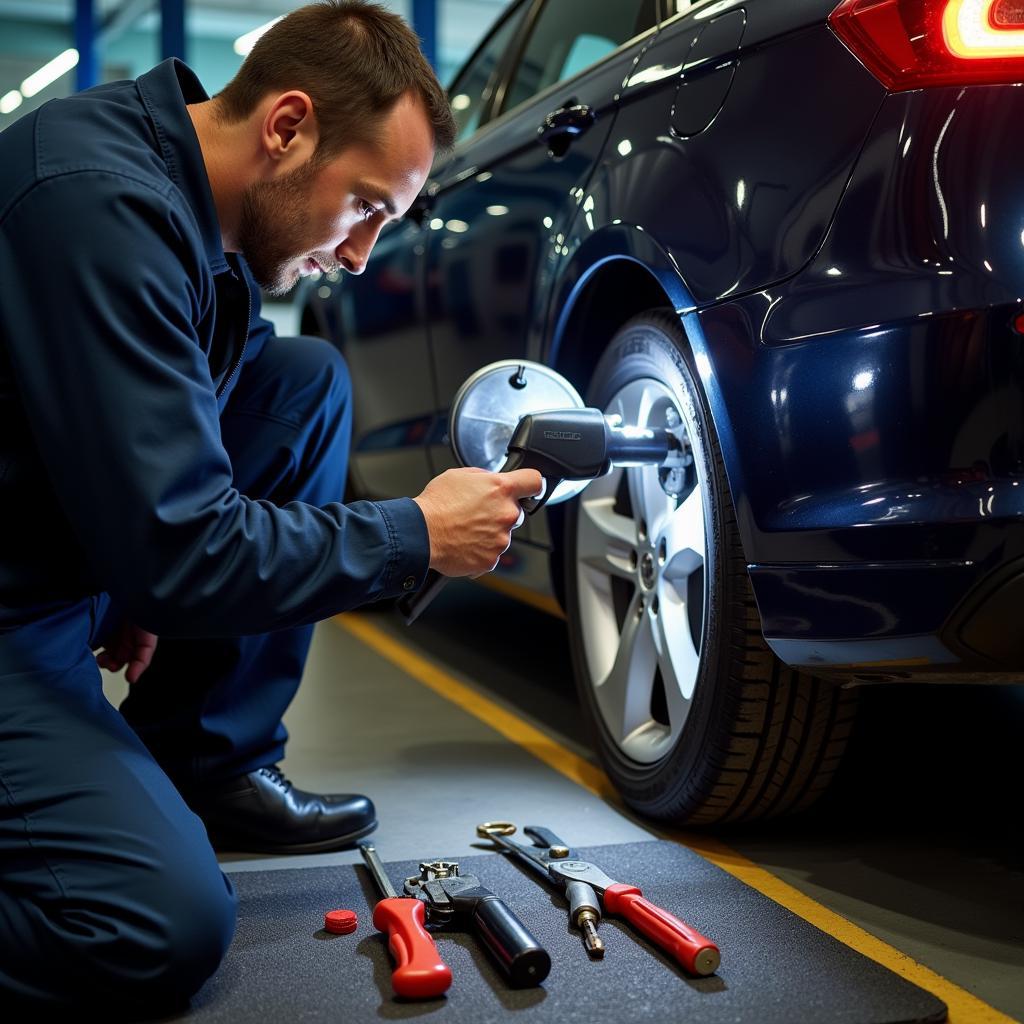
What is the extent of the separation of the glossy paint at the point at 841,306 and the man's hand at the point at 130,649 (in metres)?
0.94

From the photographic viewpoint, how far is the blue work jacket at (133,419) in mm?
1436

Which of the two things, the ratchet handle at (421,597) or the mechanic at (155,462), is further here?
the ratchet handle at (421,597)

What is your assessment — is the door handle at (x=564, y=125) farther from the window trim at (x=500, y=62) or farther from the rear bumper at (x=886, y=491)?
the window trim at (x=500, y=62)

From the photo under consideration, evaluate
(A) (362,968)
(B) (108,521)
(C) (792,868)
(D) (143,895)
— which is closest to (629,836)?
(C) (792,868)

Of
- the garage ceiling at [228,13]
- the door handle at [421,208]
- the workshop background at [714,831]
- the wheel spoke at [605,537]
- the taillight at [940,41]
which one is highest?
the garage ceiling at [228,13]

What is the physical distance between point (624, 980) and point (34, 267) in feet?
3.38

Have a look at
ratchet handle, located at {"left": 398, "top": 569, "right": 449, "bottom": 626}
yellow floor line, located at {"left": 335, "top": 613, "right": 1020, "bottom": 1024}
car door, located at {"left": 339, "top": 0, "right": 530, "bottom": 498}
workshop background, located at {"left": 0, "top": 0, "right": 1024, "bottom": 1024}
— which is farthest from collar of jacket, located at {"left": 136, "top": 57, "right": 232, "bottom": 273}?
car door, located at {"left": 339, "top": 0, "right": 530, "bottom": 498}

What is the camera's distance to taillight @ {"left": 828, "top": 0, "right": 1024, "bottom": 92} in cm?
151

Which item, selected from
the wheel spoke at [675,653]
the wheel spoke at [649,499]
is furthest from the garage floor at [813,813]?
the wheel spoke at [649,499]

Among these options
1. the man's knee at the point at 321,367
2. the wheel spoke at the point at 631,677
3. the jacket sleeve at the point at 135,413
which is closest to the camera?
the jacket sleeve at the point at 135,413

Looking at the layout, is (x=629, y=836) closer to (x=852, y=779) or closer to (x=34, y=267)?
(x=852, y=779)

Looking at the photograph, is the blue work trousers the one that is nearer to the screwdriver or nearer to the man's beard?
the screwdriver

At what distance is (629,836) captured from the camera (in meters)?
2.16

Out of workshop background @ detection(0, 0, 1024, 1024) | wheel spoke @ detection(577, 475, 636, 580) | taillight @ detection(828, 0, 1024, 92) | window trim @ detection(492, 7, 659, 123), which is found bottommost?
workshop background @ detection(0, 0, 1024, 1024)
